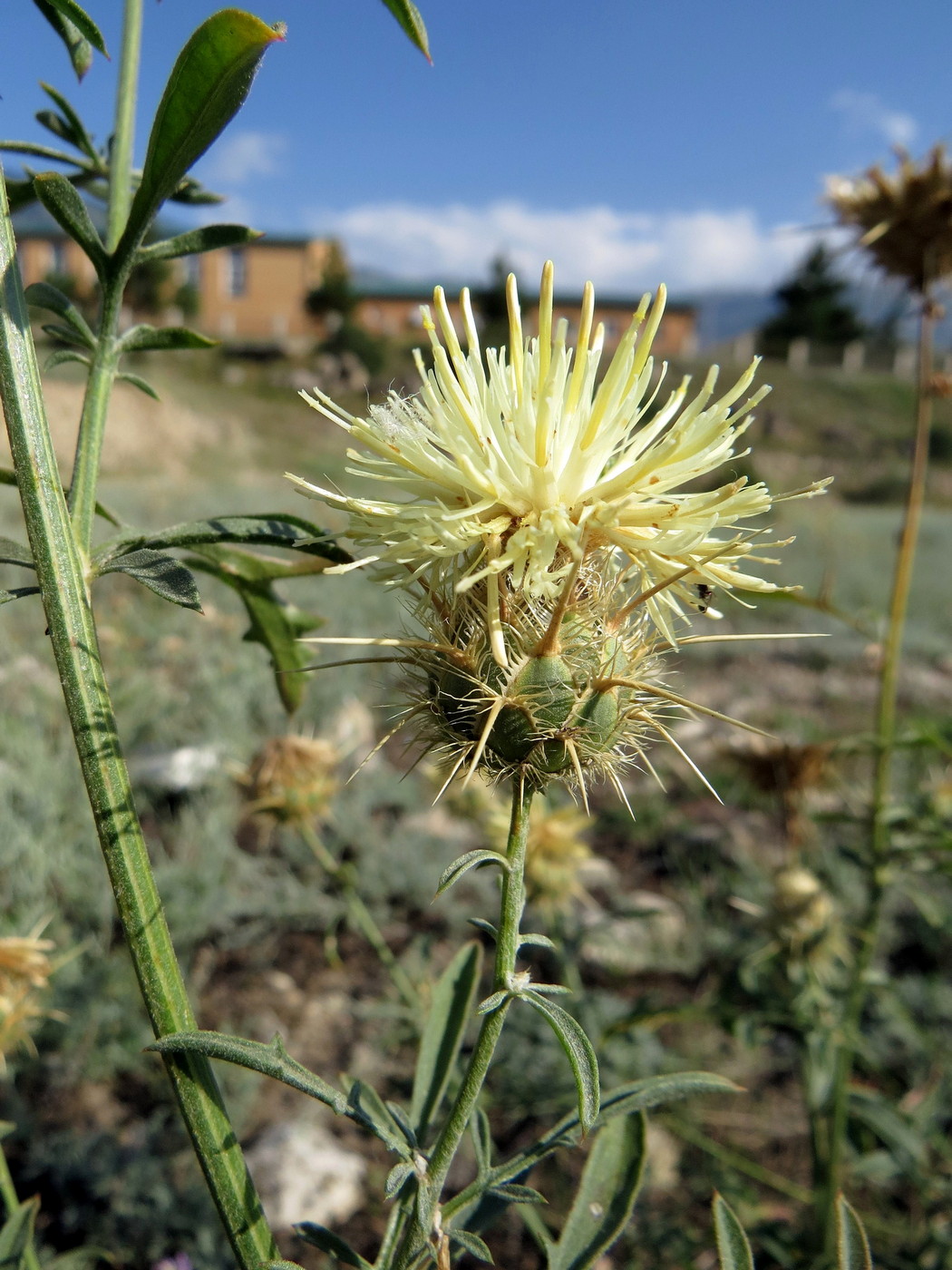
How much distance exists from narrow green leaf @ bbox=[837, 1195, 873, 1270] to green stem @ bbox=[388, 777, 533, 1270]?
1.86ft

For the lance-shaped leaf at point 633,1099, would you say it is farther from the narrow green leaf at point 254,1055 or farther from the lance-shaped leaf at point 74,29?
the lance-shaped leaf at point 74,29

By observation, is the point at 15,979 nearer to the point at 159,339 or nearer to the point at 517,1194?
the point at 517,1194

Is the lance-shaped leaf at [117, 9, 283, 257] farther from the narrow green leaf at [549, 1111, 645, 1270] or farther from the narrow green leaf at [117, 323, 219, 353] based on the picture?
the narrow green leaf at [549, 1111, 645, 1270]

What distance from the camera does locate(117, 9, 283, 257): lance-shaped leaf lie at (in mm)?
813

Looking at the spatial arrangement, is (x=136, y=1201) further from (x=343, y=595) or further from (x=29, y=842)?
(x=343, y=595)

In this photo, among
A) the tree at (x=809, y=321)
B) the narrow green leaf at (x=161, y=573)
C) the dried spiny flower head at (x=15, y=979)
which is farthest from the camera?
the tree at (x=809, y=321)

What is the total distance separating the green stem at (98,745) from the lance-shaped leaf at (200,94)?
0.51 feet

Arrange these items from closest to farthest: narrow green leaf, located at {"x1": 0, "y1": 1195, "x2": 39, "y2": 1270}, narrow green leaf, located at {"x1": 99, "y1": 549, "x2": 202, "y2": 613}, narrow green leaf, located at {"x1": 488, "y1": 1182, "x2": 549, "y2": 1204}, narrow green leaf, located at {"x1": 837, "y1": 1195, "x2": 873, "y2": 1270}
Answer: narrow green leaf, located at {"x1": 99, "y1": 549, "x2": 202, "y2": 613}
narrow green leaf, located at {"x1": 488, "y1": 1182, "x2": 549, "y2": 1204}
narrow green leaf, located at {"x1": 837, "y1": 1195, "x2": 873, "y2": 1270}
narrow green leaf, located at {"x1": 0, "y1": 1195, "x2": 39, "y2": 1270}

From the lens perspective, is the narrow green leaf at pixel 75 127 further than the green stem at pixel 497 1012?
Yes

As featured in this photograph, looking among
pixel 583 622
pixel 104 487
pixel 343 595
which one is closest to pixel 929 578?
pixel 343 595

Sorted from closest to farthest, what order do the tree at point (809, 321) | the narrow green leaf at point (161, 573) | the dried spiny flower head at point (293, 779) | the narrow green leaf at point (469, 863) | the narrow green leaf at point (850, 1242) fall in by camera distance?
the narrow green leaf at point (469, 863) < the narrow green leaf at point (161, 573) < the narrow green leaf at point (850, 1242) < the dried spiny flower head at point (293, 779) < the tree at point (809, 321)

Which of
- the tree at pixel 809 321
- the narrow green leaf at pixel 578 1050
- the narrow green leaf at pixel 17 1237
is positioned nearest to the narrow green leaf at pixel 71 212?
the narrow green leaf at pixel 578 1050

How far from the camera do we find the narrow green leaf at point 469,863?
0.81m

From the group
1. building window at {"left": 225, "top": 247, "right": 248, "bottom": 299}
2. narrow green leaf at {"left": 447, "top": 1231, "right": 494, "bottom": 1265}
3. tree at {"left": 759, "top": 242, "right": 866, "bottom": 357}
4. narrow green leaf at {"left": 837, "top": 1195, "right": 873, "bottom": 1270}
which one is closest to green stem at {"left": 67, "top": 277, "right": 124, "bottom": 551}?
narrow green leaf at {"left": 447, "top": 1231, "right": 494, "bottom": 1265}
